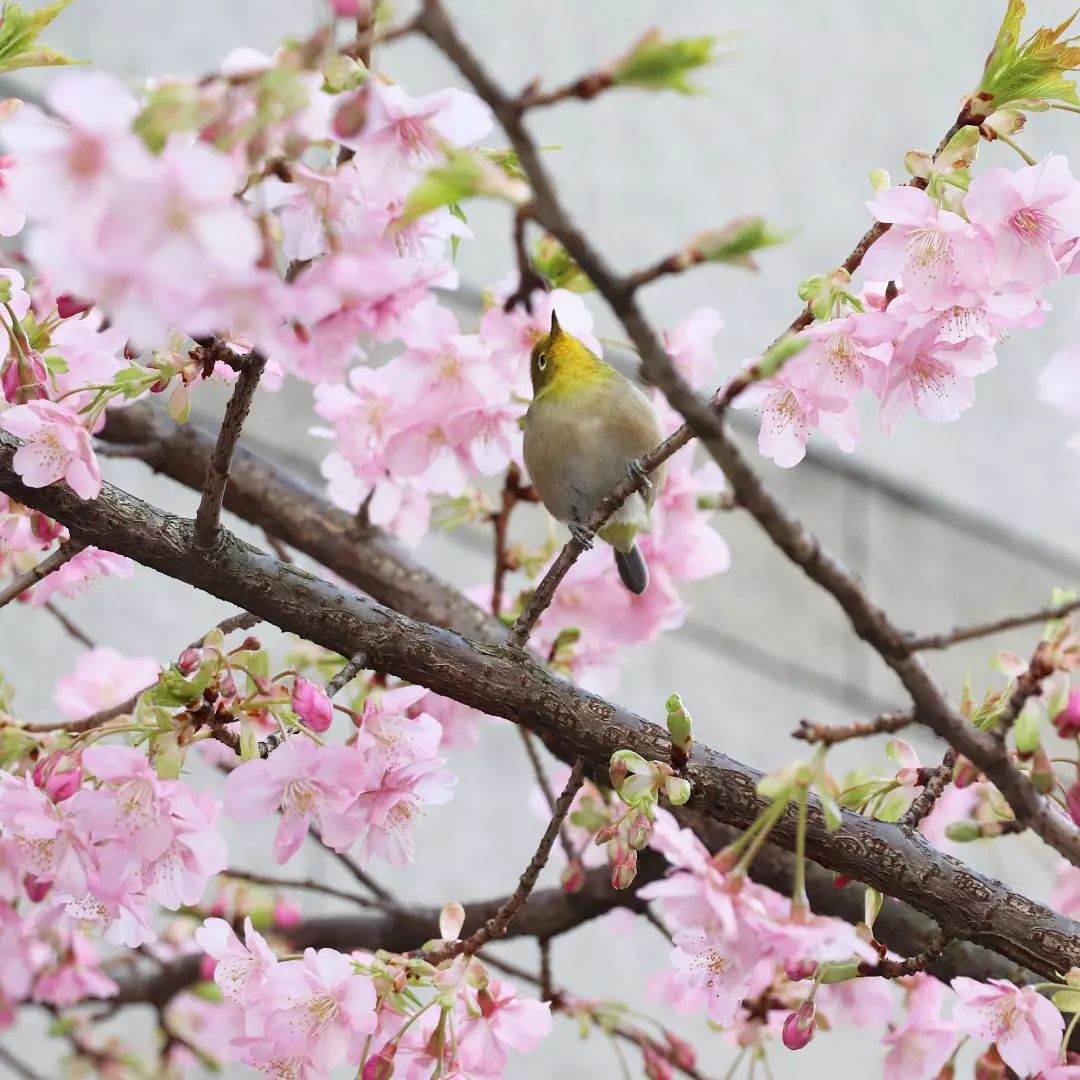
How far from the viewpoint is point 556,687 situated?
2.81ft

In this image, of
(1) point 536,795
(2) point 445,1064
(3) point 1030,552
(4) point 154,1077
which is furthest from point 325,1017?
(3) point 1030,552

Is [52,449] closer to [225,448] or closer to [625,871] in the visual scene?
[225,448]

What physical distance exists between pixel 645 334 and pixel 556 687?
0.37 metres

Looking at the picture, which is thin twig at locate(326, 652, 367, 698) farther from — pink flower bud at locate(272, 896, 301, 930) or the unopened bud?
pink flower bud at locate(272, 896, 301, 930)

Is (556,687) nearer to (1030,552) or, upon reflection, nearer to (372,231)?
(372,231)

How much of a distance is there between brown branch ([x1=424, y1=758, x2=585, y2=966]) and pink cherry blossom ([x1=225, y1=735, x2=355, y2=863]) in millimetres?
102

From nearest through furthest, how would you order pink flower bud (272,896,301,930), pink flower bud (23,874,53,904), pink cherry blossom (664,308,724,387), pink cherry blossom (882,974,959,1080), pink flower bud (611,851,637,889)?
pink flower bud (611,851,637,889) < pink flower bud (23,874,53,904) < pink cherry blossom (882,974,959,1080) < pink cherry blossom (664,308,724,387) < pink flower bud (272,896,301,930)

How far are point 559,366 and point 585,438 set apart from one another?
2.7 inches

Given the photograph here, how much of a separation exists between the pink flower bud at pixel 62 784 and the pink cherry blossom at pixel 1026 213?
585 millimetres

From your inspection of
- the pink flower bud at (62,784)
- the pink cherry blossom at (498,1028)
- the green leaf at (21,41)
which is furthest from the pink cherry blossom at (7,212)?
the pink cherry blossom at (498,1028)

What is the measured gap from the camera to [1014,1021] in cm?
85

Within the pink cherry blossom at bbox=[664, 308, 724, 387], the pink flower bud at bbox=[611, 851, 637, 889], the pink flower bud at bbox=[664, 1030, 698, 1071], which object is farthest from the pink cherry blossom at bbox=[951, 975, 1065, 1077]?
the pink cherry blossom at bbox=[664, 308, 724, 387]

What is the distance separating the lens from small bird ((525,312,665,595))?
4.17 feet

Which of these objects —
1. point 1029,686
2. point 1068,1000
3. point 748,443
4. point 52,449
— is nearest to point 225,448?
point 52,449
